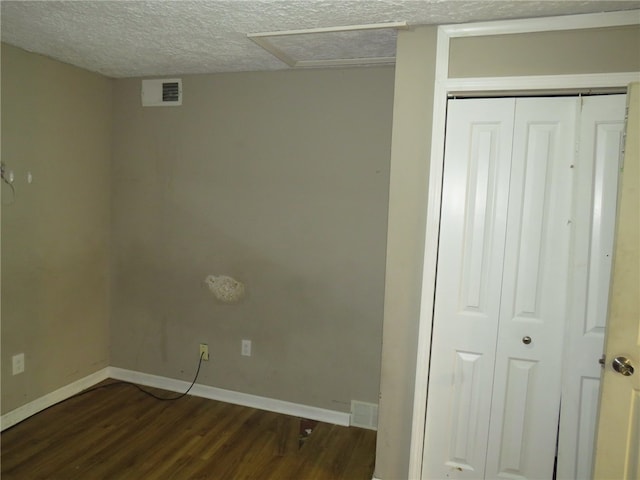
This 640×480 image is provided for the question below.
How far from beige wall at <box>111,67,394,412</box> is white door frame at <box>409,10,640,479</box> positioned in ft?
2.26

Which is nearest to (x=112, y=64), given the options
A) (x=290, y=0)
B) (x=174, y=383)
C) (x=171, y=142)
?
(x=171, y=142)

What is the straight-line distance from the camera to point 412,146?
6.59 feet

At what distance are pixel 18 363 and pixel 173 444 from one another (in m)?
1.14

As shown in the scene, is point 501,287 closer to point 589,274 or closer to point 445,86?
point 589,274

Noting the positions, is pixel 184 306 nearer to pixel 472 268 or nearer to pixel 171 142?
pixel 171 142

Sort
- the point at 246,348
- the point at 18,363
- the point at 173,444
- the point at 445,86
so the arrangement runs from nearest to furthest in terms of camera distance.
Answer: the point at 445,86 → the point at 173,444 → the point at 18,363 → the point at 246,348

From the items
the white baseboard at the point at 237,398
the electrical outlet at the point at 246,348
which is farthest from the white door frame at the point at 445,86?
the electrical outlet at the point at 246,348

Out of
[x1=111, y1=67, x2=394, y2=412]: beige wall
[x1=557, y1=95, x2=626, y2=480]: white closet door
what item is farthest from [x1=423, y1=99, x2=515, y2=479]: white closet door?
[x1=111, y1=67, x2=394, y2=412]: beige wall

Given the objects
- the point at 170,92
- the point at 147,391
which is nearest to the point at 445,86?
the point at 170,92

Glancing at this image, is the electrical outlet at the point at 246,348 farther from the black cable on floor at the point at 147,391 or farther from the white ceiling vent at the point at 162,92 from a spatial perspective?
the white ceiling vent at the point at 162,92

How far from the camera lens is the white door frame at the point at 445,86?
1.77 metres

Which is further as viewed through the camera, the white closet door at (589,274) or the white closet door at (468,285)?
the white closet door at (468,285)

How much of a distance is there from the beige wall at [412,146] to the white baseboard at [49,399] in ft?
7.47

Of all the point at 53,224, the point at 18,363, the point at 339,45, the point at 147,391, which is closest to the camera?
the point at 339,45
